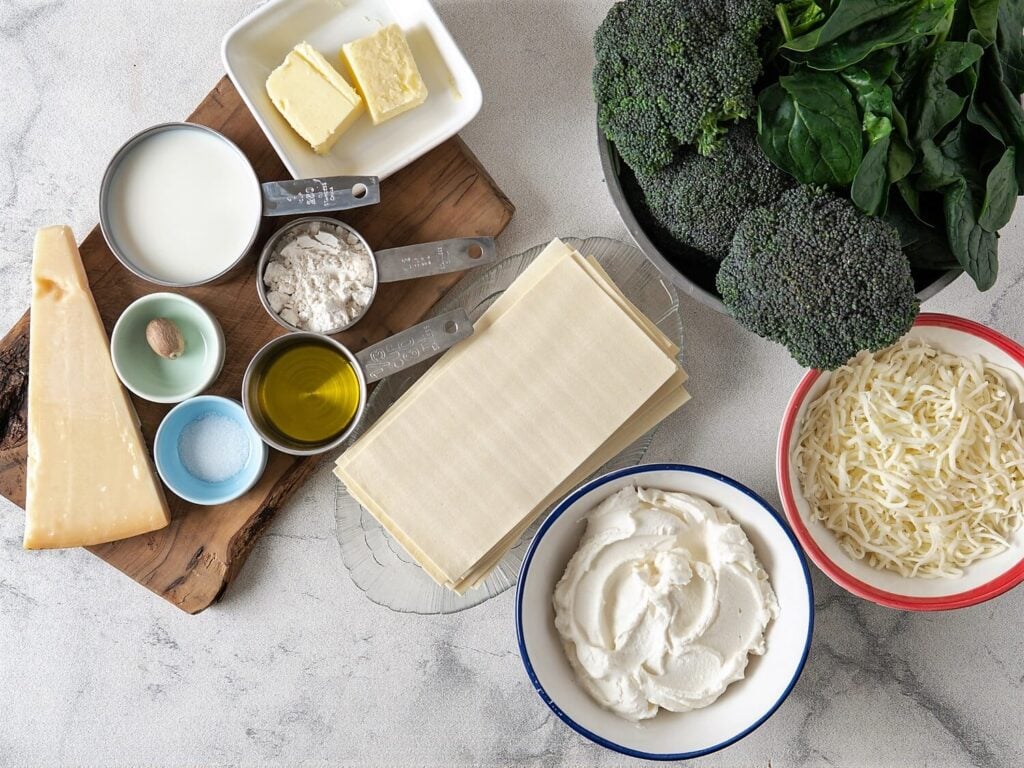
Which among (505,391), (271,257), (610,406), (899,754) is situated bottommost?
(899,754)

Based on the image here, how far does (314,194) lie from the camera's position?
60.7 inches

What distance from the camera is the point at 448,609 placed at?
5.58 feet

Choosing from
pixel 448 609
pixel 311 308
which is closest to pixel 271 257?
pixel 311 308

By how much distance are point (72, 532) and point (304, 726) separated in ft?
2.06

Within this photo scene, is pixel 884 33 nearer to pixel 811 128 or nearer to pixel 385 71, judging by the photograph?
pixel 811 128

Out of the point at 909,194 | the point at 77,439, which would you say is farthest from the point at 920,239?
the point at 77,439

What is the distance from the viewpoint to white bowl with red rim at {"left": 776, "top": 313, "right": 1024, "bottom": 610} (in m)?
1.49

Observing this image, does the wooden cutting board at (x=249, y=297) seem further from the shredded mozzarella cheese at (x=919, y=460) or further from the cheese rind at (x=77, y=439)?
the shredded mozzarella cheese at (x=919, y=460)

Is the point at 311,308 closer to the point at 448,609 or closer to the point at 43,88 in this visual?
the point at 448,609

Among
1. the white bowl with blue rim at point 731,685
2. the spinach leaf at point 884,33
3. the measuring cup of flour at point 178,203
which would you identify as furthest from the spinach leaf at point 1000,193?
the measuring cup of flour at point 178,203

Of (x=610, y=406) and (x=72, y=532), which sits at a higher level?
(x=72, y=532)

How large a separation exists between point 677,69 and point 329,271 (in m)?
0.72

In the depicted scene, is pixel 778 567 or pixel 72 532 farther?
pixel 72 532

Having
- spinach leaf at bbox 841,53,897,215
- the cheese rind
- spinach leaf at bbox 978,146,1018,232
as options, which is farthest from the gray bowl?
the cheese rind
